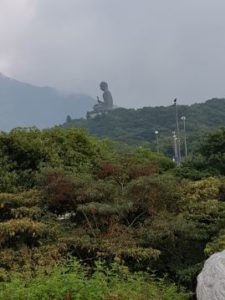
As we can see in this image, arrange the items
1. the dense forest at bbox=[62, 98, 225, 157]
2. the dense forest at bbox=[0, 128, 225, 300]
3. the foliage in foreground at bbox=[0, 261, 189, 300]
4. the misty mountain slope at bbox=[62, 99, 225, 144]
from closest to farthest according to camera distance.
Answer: the foliage in foreground at bbox=[0, 261, 189, 300]
the dense forest at bbox=[0, 128, 225, 300]
the dense forest at bbox=[62, 98, 225, 157]
the misty mountain slope at bbox=[62, 99, 225, 144]

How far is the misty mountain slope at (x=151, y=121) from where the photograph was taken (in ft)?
182

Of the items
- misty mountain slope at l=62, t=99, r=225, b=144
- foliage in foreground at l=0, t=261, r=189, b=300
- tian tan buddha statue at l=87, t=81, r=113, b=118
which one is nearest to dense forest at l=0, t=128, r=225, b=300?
foliage in foreground at l=0, t=261, r=189, b=300

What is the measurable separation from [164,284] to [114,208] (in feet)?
4.46

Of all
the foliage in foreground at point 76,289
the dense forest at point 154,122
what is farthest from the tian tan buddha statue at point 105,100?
the foliage in foreground at point 76,289

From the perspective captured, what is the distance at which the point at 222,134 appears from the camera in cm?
1286

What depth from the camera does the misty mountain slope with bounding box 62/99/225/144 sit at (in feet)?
182

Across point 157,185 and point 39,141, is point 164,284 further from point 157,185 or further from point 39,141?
point 39,141

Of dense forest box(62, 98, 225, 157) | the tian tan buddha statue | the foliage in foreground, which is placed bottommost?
the foliage in foreground

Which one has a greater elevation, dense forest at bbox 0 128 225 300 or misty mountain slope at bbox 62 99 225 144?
misty mountain slope at bbox 62 99 225 144

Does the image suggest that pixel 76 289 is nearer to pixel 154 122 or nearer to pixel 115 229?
pixel 115 229

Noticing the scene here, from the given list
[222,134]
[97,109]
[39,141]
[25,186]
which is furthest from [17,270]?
[97,109]

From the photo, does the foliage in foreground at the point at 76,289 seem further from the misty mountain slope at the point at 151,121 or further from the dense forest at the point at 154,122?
the misty mountain slope at the point at 151,121

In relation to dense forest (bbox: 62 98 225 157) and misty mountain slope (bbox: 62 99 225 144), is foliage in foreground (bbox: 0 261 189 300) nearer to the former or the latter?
dense forest (bbox: 62 98 225 157)

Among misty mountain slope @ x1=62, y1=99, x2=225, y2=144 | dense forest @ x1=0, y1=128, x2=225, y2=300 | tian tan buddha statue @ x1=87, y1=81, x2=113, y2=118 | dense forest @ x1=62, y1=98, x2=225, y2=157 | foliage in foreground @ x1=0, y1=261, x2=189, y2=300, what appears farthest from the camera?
tian tan buddha statue @ x1=87, y1=81, x2=113, y2=118
